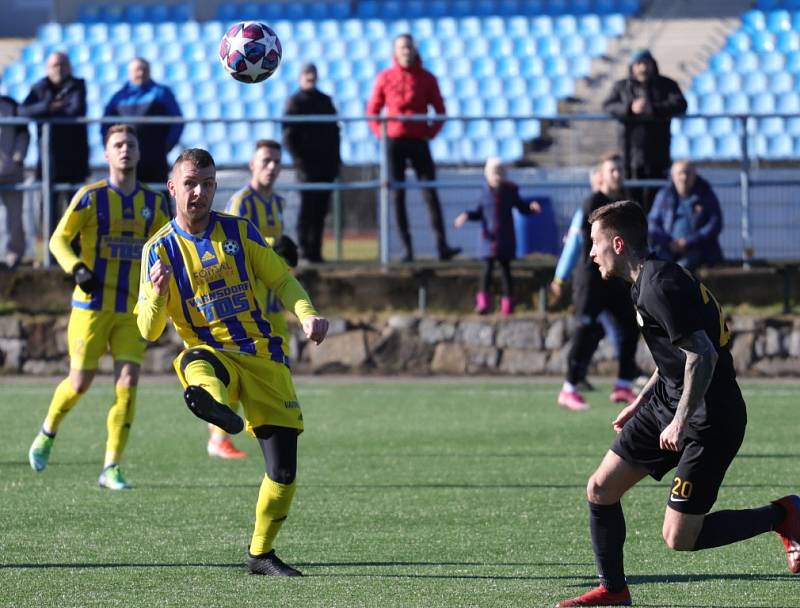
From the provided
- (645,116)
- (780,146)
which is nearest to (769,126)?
(780,146)

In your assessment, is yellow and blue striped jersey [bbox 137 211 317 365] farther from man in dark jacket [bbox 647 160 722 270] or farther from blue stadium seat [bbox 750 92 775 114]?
blue stadium seat [bbox 750 92 775 114]

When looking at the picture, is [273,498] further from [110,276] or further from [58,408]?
[110,276]

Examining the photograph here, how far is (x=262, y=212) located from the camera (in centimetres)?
935

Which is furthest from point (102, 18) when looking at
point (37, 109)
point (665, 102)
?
point (665, 102)

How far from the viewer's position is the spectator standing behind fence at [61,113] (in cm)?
1401

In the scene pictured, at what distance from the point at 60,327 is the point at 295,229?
248 centimetres

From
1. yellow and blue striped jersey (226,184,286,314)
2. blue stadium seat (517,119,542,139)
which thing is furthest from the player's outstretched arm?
blue stadium seat (517,119,542,139)

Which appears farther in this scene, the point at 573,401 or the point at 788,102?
the point at 788,102

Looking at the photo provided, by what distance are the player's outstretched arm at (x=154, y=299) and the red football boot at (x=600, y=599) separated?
75.9 inches

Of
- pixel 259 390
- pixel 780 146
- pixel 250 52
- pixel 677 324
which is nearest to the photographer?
pixel 677 324

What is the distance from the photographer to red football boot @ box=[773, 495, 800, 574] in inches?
211

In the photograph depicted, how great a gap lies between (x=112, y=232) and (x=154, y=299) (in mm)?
2933

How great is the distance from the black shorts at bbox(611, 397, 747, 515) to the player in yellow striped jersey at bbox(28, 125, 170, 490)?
12.8ft

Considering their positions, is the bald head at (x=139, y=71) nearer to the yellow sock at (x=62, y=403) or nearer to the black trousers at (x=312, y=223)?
the black trousers at (x=312, y=223)
